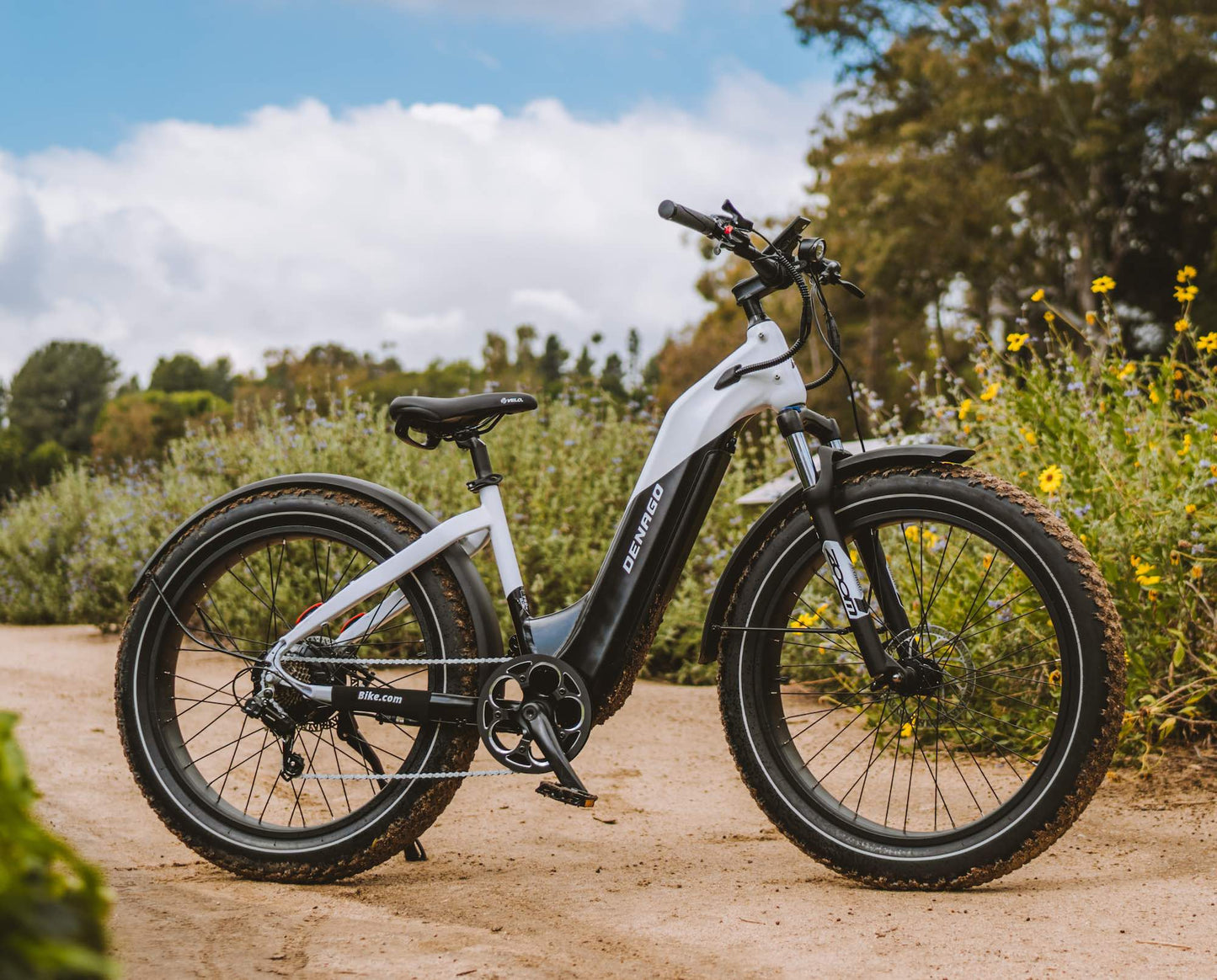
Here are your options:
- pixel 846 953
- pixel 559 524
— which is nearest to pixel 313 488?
pixel 846 953

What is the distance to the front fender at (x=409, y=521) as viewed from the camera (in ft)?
9.27

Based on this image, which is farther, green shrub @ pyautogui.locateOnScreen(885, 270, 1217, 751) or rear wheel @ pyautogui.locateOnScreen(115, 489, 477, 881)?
green shrub @ pyautogui.locateOnScreen(885, 270, 1217, 751)

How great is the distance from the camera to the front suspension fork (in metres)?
2.58

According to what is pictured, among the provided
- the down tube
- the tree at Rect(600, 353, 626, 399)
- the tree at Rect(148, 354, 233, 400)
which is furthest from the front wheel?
the tree at Rect(148, 354, 233, 400)

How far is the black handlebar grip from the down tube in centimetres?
52

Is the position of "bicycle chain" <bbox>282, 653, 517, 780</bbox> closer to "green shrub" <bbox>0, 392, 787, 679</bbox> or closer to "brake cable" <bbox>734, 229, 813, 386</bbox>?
"brake cable" <bbox>734, 229, 813, 386</bbox>

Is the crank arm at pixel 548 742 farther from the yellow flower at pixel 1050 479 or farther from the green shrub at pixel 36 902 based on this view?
the yellow flower at pixel 1050 479

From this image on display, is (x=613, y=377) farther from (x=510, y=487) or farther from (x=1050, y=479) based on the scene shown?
(x=1050, y=479)

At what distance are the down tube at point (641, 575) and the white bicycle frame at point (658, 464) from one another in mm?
43

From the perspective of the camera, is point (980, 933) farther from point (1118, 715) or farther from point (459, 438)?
point (459, 438)

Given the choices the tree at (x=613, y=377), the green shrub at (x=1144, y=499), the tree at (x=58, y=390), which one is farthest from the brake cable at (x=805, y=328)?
the tree at (x=58, y=390)

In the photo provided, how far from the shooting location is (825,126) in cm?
2409

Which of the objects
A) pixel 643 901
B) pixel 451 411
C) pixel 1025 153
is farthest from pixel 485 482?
pixel 1025 153

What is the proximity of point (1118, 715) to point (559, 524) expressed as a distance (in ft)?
14.1
